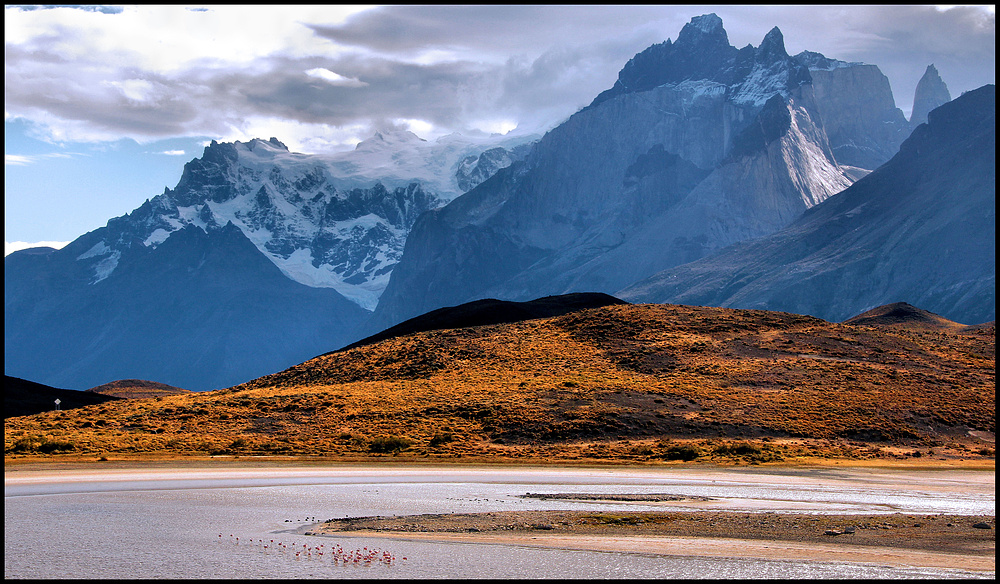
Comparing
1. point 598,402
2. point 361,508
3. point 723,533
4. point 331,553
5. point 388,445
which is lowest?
point 388,445

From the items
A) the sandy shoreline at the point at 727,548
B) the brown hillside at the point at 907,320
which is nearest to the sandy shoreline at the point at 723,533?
the sandy shoreline at the point at 727,548

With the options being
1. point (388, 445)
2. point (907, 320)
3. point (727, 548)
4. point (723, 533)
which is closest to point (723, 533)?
point (723, 533)

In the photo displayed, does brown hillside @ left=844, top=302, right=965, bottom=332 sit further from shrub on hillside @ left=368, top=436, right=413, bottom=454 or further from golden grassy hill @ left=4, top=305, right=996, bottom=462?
shrub on hillside @ left=368, top=436, right=413, bottom=454

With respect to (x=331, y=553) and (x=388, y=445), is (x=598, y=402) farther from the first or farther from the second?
(x=331, y=553)

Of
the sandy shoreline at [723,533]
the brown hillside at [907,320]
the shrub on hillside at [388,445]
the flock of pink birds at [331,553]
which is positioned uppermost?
the brown hillside at [907,320]

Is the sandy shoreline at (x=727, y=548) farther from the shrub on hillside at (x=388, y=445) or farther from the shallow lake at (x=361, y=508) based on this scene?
the shrub on hillside at (x=388, y=445)

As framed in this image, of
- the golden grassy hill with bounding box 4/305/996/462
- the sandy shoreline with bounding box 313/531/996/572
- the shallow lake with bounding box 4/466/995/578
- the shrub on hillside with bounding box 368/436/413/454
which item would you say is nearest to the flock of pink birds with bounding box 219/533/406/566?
the shallow lake with bounding box 4/466/995/578

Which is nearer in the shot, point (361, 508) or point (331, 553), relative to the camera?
point (331, 553)

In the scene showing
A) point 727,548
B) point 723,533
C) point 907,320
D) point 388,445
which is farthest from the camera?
point 907,320
